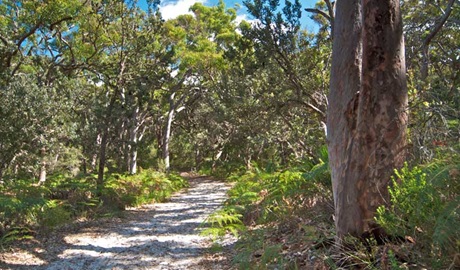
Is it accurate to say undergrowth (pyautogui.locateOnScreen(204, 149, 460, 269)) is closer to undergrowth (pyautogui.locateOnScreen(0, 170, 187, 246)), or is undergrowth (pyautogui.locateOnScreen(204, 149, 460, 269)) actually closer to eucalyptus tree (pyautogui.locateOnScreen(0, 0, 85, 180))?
undergrowth (pyautogui.locateOnScreen(0, 170, 187, 246))

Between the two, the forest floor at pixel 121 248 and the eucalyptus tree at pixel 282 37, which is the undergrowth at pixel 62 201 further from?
the eucalyptus tree at pixel 282 37

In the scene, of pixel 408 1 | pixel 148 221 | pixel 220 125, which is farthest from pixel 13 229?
pixel 220 125

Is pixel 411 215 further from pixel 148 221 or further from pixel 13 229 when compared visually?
pixel 148 221

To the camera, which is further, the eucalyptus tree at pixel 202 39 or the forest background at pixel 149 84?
the eucalyptus tree at pixel 202 39

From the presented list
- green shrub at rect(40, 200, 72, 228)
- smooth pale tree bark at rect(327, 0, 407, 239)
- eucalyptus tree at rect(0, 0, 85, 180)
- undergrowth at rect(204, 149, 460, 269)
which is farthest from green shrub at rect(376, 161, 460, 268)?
eucalyptus tree at rect(0, 0, 85, 180)

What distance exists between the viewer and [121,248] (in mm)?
6891

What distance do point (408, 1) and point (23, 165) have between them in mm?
13430

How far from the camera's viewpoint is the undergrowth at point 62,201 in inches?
277

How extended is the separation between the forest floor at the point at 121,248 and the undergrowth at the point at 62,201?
324mm

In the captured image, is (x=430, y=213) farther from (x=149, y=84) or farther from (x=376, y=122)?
(x=149, y=84)

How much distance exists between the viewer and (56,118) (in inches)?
436

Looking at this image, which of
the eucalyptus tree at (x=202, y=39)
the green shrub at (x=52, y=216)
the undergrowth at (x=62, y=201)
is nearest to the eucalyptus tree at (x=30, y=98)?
the undergrowth at (x=62, y=201)

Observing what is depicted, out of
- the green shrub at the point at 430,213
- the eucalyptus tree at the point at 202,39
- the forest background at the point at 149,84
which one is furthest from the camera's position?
the eucalyptus tree at the point at 202,39

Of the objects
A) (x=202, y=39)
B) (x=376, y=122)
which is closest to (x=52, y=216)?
(x=376, y=122)
